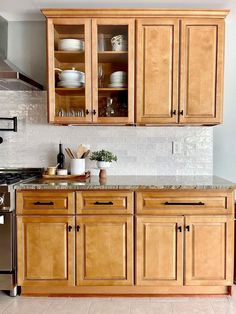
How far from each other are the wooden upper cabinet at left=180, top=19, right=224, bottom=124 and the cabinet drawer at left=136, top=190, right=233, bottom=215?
681 mm

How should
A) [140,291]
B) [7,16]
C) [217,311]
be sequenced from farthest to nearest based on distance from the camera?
[7,16]
[140,291]
[217,311]

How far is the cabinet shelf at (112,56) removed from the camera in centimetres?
265

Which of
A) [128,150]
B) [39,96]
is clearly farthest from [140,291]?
[39,96]

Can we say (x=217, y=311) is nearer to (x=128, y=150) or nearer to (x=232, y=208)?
(x=232, y=208)

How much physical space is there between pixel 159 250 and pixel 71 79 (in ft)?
5.18

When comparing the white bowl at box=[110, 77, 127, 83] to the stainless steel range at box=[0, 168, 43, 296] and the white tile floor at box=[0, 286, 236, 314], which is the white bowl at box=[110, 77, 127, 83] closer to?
the stainless steel range at box=[0, 168, 43, 296]

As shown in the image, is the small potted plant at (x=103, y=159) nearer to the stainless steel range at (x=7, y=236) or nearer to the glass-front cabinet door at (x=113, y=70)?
the glass-front cabinet door at (x=113, y=70)

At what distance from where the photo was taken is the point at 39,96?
2982 millimetres

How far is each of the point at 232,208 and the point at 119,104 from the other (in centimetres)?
126

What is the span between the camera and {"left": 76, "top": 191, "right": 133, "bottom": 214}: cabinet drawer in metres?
2.36

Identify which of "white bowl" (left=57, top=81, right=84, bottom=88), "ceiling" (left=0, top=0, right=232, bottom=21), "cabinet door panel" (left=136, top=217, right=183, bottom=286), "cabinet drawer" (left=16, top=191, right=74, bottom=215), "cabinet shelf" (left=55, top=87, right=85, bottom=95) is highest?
"ceiling" (left=0, top=0, right=232, bottom=21)

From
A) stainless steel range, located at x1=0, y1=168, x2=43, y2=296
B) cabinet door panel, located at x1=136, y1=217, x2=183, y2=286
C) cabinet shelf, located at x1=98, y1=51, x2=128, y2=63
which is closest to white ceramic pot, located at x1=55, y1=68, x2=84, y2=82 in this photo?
cabinet shelf, located at x1=98, y1=51, x2=128, y2=63

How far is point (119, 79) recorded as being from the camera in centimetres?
268

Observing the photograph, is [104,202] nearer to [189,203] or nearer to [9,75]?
[189,203]
